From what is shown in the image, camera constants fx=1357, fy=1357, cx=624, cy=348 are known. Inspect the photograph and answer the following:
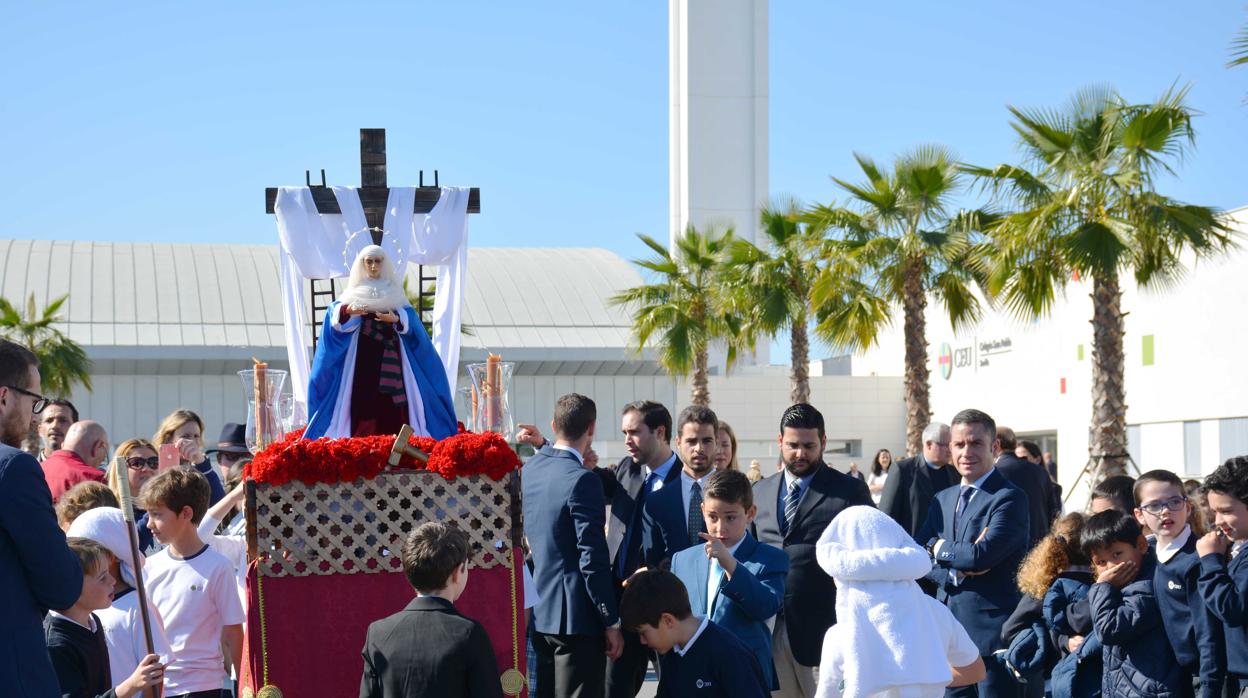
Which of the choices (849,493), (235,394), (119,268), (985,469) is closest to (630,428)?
(849,493)

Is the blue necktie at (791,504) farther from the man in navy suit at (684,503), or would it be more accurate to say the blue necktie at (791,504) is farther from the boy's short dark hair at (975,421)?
the boy's short dark hair at (975,421)

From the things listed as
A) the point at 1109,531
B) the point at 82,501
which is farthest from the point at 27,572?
the point at 1109,531

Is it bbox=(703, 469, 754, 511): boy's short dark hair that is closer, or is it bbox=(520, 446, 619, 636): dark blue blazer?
bbox=(703, 469, 754, 511): boy's short dark hair

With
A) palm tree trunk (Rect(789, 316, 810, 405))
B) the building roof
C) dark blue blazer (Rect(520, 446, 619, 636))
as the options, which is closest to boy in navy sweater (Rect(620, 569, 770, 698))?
dark blue blazer (Rect(520, 446, 619, 636))

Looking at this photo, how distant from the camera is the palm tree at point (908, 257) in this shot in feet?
67.1

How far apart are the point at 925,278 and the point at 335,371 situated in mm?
16439

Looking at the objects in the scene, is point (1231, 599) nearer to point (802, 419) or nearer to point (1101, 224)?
point (802, 419)

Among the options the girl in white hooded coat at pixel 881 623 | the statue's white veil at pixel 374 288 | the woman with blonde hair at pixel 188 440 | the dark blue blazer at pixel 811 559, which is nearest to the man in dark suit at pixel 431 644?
the girl in white hooded coat at pixel 881 623

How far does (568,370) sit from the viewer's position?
38812 mm

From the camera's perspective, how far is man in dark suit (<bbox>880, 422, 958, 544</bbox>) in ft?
27.0

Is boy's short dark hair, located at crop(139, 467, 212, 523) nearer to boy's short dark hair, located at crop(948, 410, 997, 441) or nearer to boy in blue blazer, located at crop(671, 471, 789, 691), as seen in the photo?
boy in blue blazer, located at crop(671, 471, 789, 691)

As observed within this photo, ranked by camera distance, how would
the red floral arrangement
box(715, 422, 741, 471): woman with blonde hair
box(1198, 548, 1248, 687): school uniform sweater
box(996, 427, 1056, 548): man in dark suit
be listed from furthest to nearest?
box(996, 427, 1056, 548): man in dark suit → box(715, 422, 741, 471): woman with blonde hair → the red floral arrangement → box(1198, 548, 1248, 687): school uniform sweater

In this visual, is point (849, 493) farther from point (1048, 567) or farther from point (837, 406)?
point (837, 406)

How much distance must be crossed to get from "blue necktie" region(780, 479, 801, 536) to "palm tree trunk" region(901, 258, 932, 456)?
48.1 feet
